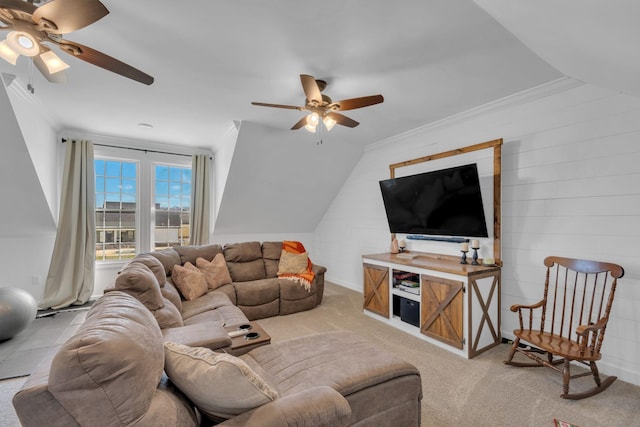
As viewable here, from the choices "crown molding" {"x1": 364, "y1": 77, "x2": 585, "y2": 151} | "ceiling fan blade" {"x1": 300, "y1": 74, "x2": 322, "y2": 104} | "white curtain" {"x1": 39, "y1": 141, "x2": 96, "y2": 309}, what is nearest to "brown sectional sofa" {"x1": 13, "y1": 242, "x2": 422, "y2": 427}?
"ceiling fan blade" {"x1": 300, "y1": 74, "x2": 322, "y2": 104}

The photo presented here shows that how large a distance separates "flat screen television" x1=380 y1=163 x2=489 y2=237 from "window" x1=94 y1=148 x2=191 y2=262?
3.92 metres

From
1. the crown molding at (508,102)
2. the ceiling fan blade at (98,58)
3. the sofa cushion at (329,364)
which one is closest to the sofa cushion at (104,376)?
the sofa cushion at (329,364)

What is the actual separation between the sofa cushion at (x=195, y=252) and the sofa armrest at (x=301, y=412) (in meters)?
3.08

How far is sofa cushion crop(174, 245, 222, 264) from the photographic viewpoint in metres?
3.77

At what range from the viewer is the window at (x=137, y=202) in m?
4.76

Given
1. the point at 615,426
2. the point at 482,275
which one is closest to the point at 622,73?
the point at 482,275

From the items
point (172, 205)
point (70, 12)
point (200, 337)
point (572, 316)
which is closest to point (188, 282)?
point (200, 337)

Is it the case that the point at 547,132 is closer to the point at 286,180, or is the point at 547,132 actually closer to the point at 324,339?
the point at 324,339

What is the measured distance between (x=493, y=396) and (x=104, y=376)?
2.55m

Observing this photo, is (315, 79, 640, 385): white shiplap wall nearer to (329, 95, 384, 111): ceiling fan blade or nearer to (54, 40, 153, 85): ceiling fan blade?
(329, 95, 384, 111): ceiling fan blade

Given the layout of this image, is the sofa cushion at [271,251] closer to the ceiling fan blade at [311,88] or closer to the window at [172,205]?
the window at [172,205]

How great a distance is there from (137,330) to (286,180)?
408cm

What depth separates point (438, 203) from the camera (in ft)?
11.4

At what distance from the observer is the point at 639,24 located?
129 centimetres
